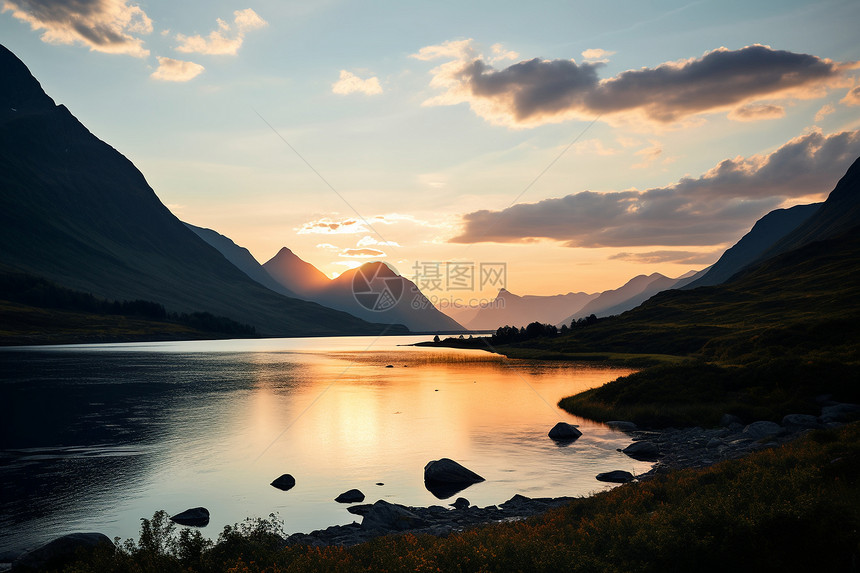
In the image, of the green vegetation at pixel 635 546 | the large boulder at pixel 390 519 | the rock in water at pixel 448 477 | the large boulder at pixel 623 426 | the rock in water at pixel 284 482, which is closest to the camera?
the green vegetation at pixel 635 546

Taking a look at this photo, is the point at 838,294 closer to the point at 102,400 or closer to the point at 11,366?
the point at 102,400

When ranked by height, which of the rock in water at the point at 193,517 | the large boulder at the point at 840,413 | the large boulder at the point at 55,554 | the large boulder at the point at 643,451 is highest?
the large boulder at the point at 840,413

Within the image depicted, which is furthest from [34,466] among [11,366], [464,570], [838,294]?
[838,294]

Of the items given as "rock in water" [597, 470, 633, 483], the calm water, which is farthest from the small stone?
"rock in water" [597, 470, 633, 483]

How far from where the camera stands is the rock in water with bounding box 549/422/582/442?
55.7 metres

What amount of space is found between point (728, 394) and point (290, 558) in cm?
5865

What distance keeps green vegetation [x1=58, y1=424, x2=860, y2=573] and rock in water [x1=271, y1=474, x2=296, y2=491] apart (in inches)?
759

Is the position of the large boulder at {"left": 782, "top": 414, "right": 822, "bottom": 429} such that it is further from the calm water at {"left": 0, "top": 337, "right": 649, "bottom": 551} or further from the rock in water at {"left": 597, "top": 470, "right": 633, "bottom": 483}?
the rock in water at {"left": 597, "top": 470, "right": 633, "bottom": 483}

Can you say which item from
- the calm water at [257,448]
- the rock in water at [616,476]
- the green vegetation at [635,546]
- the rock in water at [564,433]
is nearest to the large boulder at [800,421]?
the calm water at [257,448]

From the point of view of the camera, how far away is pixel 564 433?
55.9m

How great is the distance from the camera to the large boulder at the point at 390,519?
97.9 ft

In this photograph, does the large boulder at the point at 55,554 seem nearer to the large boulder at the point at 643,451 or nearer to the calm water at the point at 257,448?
the calm water at the point at 257,448

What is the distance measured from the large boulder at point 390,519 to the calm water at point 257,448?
3200 mm

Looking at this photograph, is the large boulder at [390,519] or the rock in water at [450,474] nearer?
the large boulder at [390,519]
